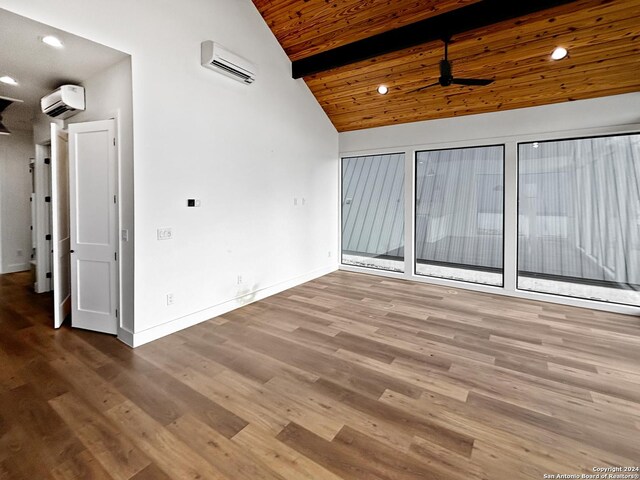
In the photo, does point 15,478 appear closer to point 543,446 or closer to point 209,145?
point 543,446

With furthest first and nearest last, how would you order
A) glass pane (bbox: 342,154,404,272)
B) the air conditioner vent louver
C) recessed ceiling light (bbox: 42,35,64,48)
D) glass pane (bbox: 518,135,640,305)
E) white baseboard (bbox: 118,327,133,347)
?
glass pane (bbox: 342,154,404,272) → glass pane (bbox: 518,135,640,305) → the air conditioner vent louver → white baseboard (bbox: 118,327,133,347) → recessed ceiling light (bbox: 42,35,64,48)

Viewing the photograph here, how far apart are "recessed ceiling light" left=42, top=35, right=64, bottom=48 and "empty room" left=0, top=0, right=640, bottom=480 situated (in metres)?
0.02

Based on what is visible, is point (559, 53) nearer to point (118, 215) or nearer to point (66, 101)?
point (118, 215)

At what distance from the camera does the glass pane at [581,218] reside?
162 inches

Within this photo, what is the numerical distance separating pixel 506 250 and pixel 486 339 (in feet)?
7.14

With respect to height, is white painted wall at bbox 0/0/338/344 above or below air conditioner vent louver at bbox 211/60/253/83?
below

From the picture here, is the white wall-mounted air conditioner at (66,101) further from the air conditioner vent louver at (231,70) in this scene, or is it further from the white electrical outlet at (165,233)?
the white electrical outlet at (165,233)

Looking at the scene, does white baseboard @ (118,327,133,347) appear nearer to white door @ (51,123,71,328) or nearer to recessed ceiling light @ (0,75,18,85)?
white door @ (51,123,71,328)

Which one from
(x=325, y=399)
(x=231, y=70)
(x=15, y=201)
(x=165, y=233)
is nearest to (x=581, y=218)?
(x=325, y=399)

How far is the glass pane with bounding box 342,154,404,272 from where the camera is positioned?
6.11 meters

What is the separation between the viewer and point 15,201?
6.08 meters

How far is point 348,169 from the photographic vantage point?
22.2ft

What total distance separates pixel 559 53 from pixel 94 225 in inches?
234

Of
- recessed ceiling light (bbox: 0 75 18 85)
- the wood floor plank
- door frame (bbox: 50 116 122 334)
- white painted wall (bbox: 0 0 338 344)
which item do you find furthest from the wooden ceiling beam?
the wood floor plank
